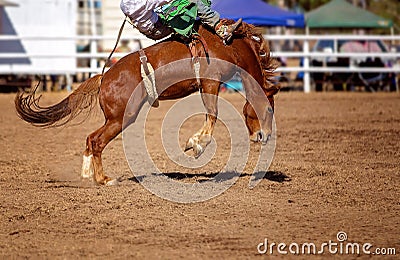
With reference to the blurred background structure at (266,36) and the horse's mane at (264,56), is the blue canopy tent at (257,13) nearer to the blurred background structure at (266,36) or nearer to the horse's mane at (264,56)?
the blurred background structure at (266,36)

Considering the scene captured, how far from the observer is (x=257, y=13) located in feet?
66.9

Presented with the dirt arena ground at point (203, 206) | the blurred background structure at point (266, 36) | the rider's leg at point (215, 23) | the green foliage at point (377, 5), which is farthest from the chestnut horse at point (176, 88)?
the green foliage at point (377, 5)

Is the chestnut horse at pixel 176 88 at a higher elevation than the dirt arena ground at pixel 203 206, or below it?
higher

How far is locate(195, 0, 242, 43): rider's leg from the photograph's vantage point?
23.2 feet

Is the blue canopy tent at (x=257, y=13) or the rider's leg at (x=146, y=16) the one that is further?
the blue canopy tent at (x=257, y=13)

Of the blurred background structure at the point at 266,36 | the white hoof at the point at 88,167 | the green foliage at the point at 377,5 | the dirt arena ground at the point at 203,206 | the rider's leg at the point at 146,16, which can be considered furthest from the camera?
the green foliage at the point at 377,5

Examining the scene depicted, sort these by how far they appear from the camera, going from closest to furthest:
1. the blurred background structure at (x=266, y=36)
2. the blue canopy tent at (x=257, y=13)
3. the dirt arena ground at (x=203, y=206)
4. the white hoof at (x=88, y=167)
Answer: the dirt arena ground at (x=203, y=206) < the white hoof at (x=88, y=167) < the blurred background structure at (x=266, y=36) < the blue canopy tent at (x=257, y=13)

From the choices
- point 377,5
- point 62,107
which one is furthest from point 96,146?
point 377,5

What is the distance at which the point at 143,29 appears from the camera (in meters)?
7.34

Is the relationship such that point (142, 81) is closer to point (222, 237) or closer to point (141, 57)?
point (141, 57)

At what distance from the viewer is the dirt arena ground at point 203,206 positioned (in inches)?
197

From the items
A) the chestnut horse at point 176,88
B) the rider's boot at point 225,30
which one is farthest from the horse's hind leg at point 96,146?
the rider's boot at point 225,30

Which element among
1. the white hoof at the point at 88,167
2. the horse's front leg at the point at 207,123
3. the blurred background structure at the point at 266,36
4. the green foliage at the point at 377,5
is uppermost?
the green foliage at the point at 377,5

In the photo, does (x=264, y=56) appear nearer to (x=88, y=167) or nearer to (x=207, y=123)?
(x=207, y=123)
